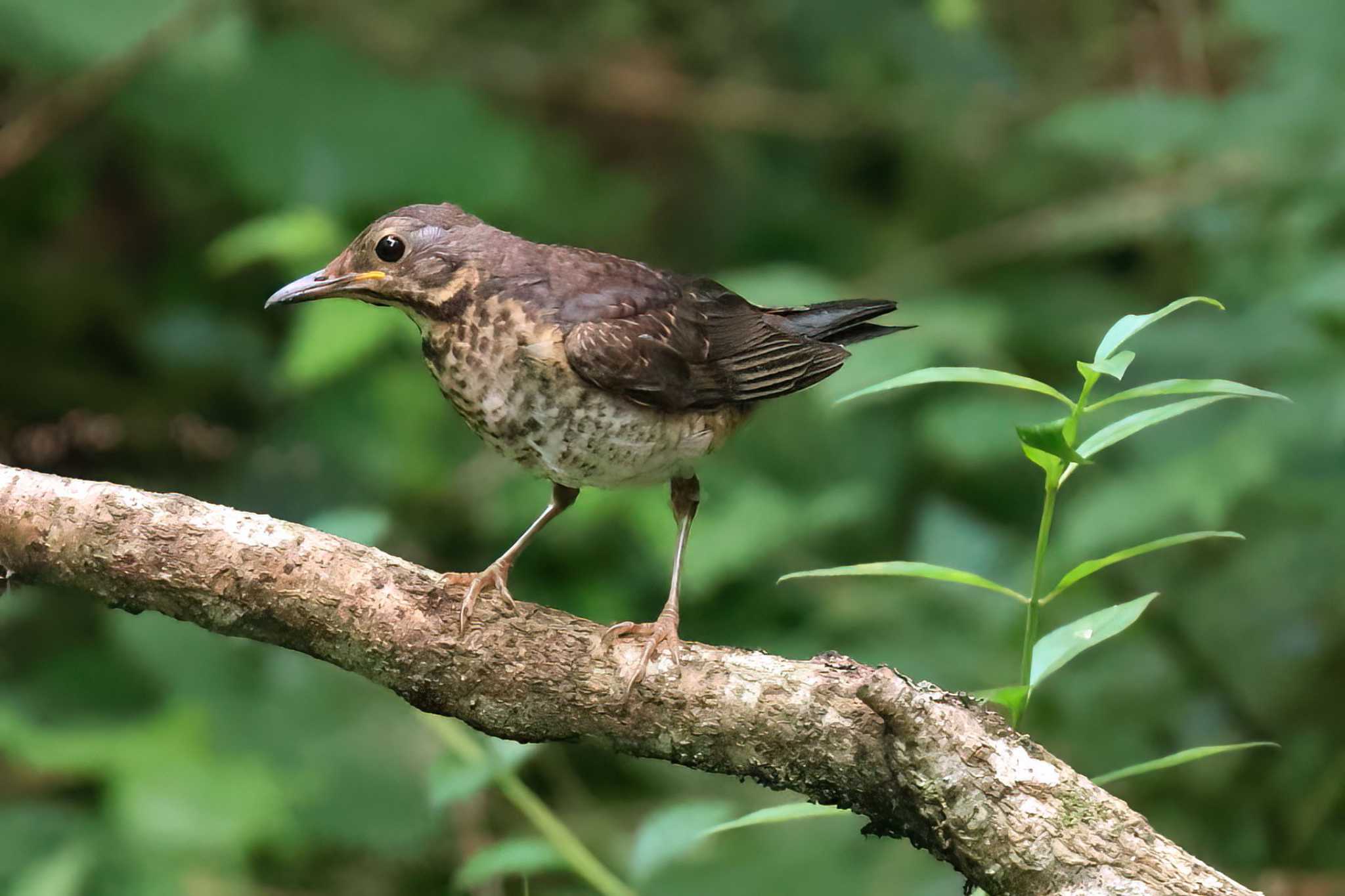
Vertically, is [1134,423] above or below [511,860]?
above

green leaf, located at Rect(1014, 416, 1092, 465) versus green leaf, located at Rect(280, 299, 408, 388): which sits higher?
green leaf, located at Rect(280, 299, 408, 388)

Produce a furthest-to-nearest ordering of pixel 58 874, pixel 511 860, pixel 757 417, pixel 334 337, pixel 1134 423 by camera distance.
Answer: pixel 757 417 → pixel 334 337 → pixel 58 874 → pixel 511 860 → pixel 1134 423

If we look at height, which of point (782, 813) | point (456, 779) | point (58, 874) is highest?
point (782, 813)

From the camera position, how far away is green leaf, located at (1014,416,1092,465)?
68.6 inches

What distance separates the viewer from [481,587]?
2.65 meters

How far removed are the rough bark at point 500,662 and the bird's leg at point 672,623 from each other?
23 millimetres

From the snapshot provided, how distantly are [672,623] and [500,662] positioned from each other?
1.40ft

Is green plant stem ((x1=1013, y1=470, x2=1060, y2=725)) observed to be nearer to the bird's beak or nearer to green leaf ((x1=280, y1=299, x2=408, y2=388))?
the bird's beak

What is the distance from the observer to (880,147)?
718cm

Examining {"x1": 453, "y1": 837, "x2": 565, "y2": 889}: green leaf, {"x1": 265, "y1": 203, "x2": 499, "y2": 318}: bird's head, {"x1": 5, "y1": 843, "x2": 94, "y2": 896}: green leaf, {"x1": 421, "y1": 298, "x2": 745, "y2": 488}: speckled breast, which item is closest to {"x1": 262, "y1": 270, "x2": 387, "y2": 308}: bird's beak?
{"x1": 265, "y1": 203, "x2": 499, "y2": 318}: bird's head

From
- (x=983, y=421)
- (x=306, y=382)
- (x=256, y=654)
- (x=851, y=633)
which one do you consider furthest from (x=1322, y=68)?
(x=256, y=654)

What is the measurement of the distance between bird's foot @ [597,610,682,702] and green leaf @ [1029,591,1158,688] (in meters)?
0.59

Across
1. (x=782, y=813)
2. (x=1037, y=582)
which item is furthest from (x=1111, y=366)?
(x=782, y=813)

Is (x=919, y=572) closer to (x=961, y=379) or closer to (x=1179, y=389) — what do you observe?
A: (x=961, y=379)
